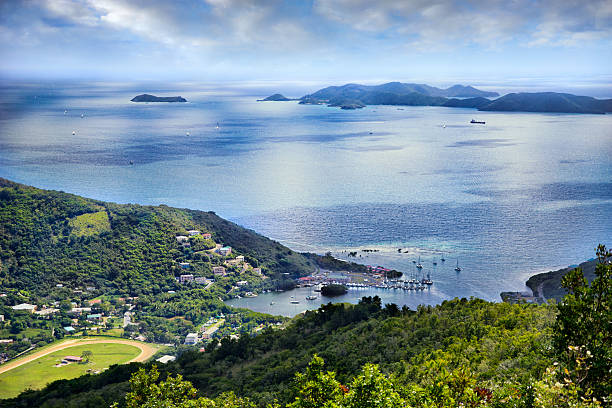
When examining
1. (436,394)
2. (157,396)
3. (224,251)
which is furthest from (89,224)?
(436,394)

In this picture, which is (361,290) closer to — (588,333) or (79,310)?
(79,310)

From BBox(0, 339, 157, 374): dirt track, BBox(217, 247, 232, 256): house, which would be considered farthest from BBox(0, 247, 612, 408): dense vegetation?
BBox(217, 247, 232, 256): house

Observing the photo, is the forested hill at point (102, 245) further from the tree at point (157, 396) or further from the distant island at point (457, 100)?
the distant island at point (457, 100)

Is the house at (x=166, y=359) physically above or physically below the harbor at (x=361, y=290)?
below

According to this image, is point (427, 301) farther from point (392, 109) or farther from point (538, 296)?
point (392, 109)

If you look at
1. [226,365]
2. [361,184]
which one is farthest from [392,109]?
[226,365]

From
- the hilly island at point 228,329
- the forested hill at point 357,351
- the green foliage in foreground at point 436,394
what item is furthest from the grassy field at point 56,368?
the green foliage in foreground at point 436,394
